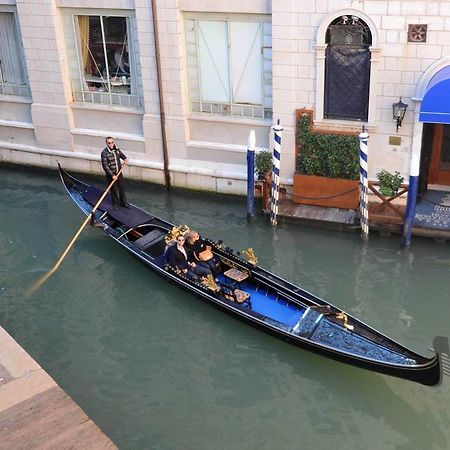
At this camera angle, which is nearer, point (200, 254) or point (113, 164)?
point (200, 254)

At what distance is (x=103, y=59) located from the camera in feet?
45.1

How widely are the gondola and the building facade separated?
8.57 feet

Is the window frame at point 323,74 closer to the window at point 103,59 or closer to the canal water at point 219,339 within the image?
the canal water at point 219,339

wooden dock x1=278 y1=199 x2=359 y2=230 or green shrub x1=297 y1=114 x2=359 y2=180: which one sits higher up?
green shrub x1=297 y1=114 x2=359 y2=180

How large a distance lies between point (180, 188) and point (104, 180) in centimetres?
187

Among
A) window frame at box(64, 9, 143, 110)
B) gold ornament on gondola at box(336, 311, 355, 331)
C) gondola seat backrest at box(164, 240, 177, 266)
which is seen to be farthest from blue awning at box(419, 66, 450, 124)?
window frame at box(64, 9, 143, 110)

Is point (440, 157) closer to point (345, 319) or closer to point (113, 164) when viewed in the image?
point (345, 319)

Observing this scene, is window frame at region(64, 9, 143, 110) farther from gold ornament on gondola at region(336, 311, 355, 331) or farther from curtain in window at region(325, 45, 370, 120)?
gold ornament on gondola at region(336, 311, 355, 331)

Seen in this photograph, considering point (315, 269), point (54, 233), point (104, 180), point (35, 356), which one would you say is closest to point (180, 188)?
point (104, 180)

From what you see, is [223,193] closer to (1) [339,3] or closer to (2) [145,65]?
(2) [145,65]

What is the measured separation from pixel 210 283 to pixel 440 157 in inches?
221

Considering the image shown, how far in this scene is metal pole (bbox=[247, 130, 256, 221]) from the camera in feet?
38.4

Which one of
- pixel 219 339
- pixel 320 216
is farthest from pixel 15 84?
pixel 219 339

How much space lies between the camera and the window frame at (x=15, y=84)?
14.2m
